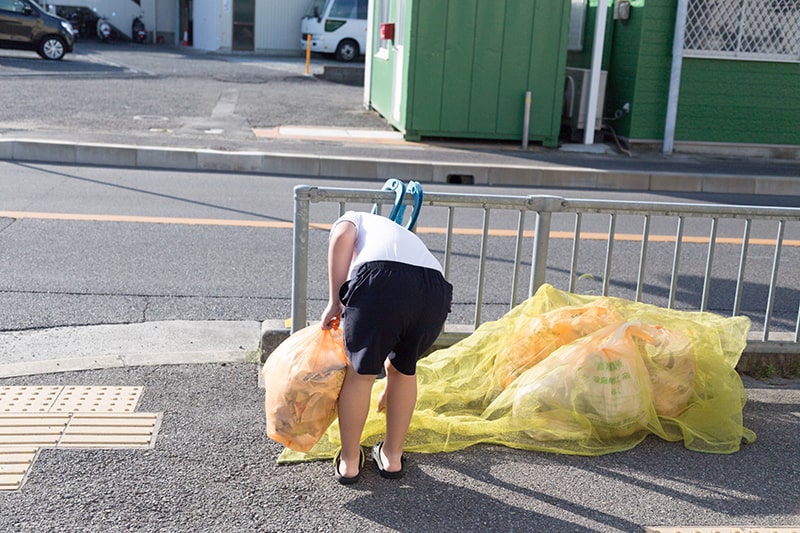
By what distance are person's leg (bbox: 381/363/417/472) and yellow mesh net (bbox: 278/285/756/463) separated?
259mm

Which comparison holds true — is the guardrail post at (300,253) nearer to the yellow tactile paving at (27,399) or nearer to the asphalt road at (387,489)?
the asphalt road at (387,489)

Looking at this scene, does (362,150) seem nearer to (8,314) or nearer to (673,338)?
(8,314)

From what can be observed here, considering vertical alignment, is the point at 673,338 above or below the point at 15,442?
above

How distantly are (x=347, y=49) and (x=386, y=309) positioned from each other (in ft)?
95.8

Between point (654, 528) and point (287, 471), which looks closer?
point (654, 528)

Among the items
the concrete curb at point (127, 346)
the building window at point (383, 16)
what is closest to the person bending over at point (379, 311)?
the concrete curb at point (127, 346)

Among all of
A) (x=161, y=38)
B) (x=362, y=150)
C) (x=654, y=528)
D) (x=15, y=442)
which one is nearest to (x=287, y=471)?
(x=15, y=442)

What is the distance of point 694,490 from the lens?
12.8 feet

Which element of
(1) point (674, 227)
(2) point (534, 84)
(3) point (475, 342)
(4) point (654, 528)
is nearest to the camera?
(4) point (654, 528)

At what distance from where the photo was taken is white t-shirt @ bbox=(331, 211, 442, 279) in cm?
357

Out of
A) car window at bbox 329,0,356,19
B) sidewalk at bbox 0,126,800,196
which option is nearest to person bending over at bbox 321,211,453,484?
sidewalk at bbox 0,126,800,196

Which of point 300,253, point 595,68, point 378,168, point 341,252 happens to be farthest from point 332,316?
point 595,68

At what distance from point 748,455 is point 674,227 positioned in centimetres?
588

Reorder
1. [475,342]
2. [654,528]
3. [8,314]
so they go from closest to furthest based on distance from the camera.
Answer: [654,528] < [475,342] < [8,314]
